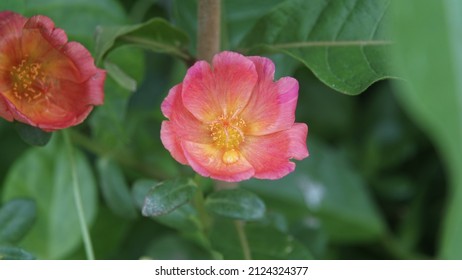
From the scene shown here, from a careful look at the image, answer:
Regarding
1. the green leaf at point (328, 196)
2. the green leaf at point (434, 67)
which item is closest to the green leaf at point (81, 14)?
the green leaf at point (328, 196)

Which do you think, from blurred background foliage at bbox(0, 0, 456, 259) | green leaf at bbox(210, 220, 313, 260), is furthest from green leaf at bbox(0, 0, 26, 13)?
green leaf at bbox(210, 220, 313, 260)

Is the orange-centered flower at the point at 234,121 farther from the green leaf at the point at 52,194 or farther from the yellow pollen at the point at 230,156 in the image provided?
the green leaf at the point at 52,194

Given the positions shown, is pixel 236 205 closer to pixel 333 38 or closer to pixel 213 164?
pixel 213 164

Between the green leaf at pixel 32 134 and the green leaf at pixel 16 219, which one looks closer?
the green leaf at pixel 32 134

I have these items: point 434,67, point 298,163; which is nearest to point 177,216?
point 298,163

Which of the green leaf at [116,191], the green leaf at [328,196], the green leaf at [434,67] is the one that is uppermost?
the green leaf at [434,67]
